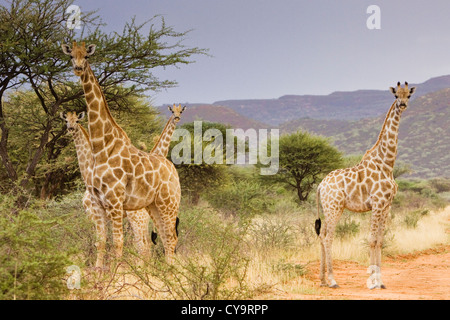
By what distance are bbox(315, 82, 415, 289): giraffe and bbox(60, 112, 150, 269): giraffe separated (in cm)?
279

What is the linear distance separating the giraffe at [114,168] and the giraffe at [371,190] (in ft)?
7.76

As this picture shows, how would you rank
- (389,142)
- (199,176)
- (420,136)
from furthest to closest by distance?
(420,136) < (199,176) < (389,142)

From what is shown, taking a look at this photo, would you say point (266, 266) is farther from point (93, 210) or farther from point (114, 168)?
point (114, 168)

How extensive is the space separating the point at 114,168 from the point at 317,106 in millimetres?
186979

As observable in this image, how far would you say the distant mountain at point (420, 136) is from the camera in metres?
78.2

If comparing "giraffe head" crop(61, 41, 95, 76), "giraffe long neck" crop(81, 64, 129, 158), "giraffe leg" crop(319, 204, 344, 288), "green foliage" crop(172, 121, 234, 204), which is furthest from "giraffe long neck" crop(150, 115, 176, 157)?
"green foliage" crop(172, 121, 234, 204)

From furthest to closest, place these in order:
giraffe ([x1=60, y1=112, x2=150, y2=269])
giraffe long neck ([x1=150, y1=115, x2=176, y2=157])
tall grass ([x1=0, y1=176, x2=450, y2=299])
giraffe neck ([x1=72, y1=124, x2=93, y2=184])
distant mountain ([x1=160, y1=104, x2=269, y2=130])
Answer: distant mountain ([x1=160, y1=104, x2=269, y2=130]) → giraffe long neck ([x1=150, y1=115, x2=176, y2=157]) → giraffe neck ([x1=72, y1=124, x2=93, y2=184]) → giraffe ([x1=60, y1=112, x2=150, y2=269]) → tall grass ([x1=0, y1=176, x2=450, y2=299])

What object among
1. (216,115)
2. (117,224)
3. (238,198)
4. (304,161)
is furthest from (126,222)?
(216,115)

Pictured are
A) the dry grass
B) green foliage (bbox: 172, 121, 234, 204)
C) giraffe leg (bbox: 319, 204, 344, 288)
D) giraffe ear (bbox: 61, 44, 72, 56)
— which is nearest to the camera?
the dry grass

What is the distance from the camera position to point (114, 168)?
7.30m

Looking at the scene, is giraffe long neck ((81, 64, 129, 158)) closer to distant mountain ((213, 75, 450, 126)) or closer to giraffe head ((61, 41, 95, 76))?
giraffe head ((61, 41, 95, 76))

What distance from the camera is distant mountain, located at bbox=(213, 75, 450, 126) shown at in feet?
588
